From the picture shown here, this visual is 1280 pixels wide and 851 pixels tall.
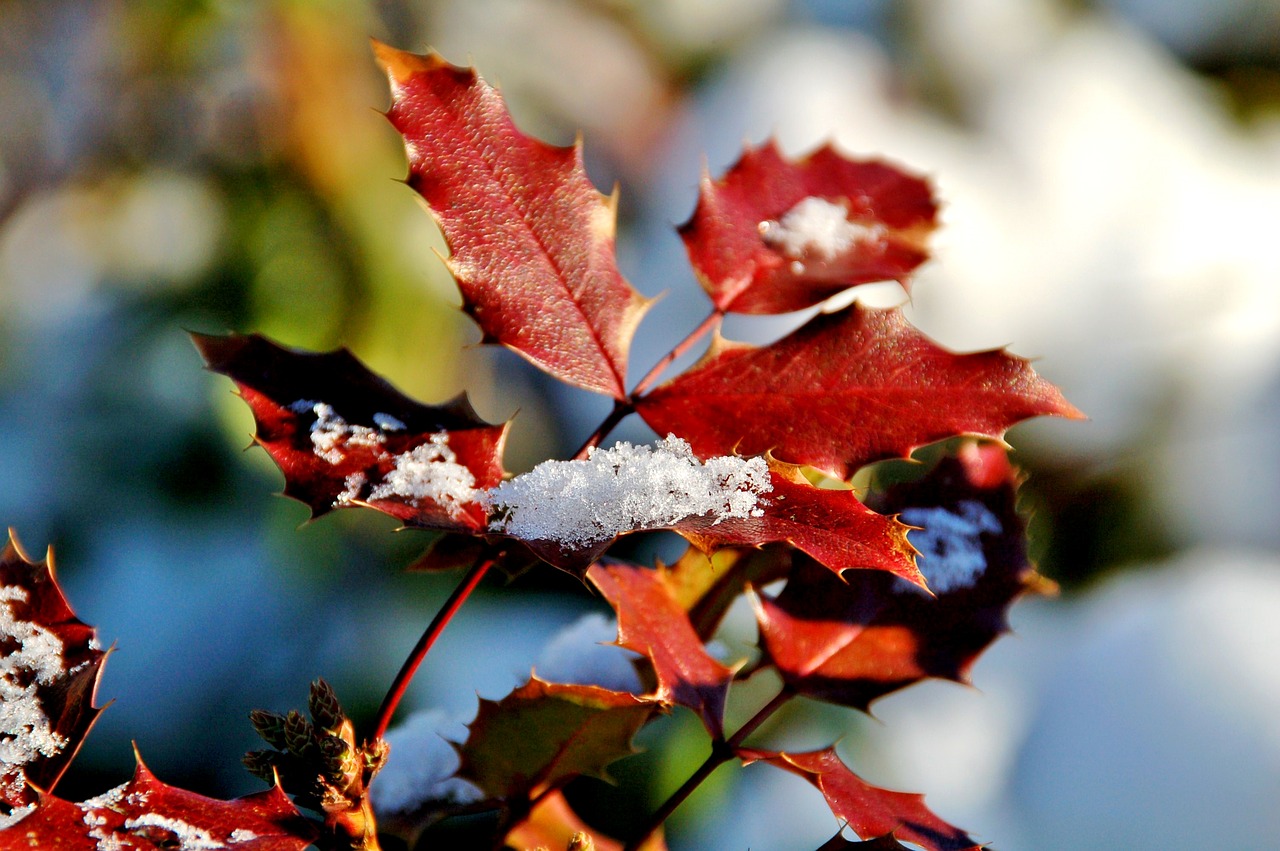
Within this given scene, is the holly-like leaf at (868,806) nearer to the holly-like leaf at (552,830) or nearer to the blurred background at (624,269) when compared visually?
the holly-like leaf at (552,830)

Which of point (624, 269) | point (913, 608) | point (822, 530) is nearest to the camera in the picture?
point (822, 530)

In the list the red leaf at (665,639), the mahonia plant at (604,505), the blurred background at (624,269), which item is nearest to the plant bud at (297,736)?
the mahonia plant at (604,505)

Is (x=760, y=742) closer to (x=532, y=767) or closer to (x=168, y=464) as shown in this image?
(x=532, y=767)

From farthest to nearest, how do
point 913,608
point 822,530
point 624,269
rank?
point 624,269 < point 913,608 < point 822,530

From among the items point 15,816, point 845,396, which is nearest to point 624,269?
point 845,396

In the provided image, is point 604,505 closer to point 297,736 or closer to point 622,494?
point 622,494
